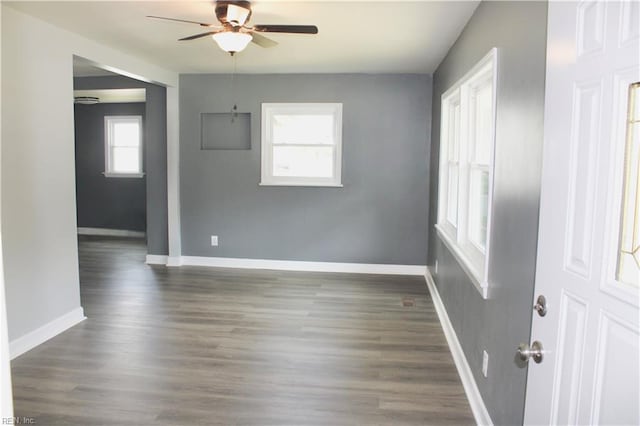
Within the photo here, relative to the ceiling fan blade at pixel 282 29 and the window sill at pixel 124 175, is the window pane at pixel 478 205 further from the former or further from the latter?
the window sill at pixel 124 175

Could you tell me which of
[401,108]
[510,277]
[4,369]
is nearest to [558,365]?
[510,277]

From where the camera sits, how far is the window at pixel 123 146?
8.37 m

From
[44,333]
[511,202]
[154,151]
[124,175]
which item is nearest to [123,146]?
[124,175]

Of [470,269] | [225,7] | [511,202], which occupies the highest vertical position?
[225,7]

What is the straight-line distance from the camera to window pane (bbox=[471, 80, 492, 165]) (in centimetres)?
311

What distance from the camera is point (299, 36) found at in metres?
3.94

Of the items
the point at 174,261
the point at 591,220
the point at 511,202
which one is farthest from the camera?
the point at 174,261

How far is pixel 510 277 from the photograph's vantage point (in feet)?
6.85

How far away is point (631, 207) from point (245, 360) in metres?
2.75

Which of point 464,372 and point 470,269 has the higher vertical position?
point 470,269

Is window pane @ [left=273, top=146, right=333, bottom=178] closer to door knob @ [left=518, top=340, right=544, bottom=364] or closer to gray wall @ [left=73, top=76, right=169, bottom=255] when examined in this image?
gray wall @ [left=73, top=76, right=169, bottom=255]

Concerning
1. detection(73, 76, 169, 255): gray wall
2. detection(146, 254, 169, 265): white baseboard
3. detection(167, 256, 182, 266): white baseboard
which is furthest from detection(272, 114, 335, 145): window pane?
detection(146, 254, 169, 265): white baseboard

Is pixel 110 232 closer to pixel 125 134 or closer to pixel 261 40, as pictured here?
pixel 125 134

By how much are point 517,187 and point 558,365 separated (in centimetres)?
100
